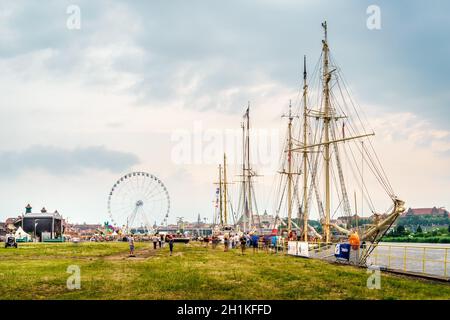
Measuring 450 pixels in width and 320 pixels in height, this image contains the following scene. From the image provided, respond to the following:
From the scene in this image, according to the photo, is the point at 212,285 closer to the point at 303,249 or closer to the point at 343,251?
the point at 343,251

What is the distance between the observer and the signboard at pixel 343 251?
116ft

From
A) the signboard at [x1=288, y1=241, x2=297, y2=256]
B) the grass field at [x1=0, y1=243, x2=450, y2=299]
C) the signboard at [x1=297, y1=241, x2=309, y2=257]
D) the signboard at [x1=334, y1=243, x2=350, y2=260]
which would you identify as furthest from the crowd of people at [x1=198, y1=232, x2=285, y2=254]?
the grass field at [x1=0, y1=243, x2=450, y2=299]

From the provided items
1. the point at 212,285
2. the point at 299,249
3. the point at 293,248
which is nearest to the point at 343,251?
the point at 299,249

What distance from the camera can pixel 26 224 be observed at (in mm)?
143750

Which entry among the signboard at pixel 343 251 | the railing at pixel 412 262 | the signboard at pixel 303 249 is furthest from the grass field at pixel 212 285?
the signboard at pixel 303 249

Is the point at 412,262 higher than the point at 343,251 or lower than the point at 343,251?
lower

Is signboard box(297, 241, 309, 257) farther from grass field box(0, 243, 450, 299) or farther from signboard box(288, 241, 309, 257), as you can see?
grass field box(0, 243, 450, 299)

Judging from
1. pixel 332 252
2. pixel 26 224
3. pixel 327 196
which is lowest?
pixel 26 224

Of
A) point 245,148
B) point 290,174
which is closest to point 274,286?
point 290,174

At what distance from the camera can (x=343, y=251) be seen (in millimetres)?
35719

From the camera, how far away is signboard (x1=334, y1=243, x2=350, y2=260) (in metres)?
35.4

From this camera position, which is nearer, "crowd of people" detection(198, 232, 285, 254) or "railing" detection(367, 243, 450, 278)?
"railing" detection(367, 243, 450, 278)

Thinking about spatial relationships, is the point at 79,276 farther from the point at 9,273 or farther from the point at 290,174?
the point at 290,174

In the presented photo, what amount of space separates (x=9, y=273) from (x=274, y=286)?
582 inches
